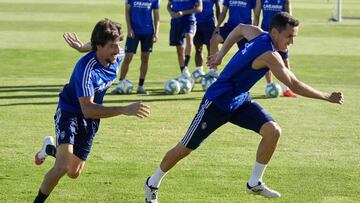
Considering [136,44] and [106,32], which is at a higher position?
[106,32]

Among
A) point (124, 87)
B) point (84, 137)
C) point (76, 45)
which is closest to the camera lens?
point (84, 137)

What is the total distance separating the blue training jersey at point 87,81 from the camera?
7.96 meters

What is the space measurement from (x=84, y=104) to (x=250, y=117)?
6.41 feet

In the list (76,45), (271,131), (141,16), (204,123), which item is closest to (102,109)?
(204,123)

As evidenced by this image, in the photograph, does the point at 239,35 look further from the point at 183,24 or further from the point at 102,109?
the point at 183,24

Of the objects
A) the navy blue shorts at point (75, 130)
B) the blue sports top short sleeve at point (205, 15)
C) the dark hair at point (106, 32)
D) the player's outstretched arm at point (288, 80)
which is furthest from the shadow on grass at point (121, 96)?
the dark hair at point (106, 32)

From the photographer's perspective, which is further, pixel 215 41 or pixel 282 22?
pixel 215 41

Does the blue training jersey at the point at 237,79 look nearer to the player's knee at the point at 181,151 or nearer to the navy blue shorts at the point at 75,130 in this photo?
the player's knee at the point at 181,151

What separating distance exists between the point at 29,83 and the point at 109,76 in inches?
400

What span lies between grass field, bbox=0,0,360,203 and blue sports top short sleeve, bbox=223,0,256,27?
1.66 metres

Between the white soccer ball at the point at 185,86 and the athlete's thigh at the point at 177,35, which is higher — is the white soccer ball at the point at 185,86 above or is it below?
below

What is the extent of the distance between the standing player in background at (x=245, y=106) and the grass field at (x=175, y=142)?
1.01 feet

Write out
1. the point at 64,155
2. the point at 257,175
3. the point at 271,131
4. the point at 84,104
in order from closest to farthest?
the point at 84,104
the point at 64,155
the point at 271,131
the point at 257,175

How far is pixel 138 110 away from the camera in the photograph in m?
7.24
